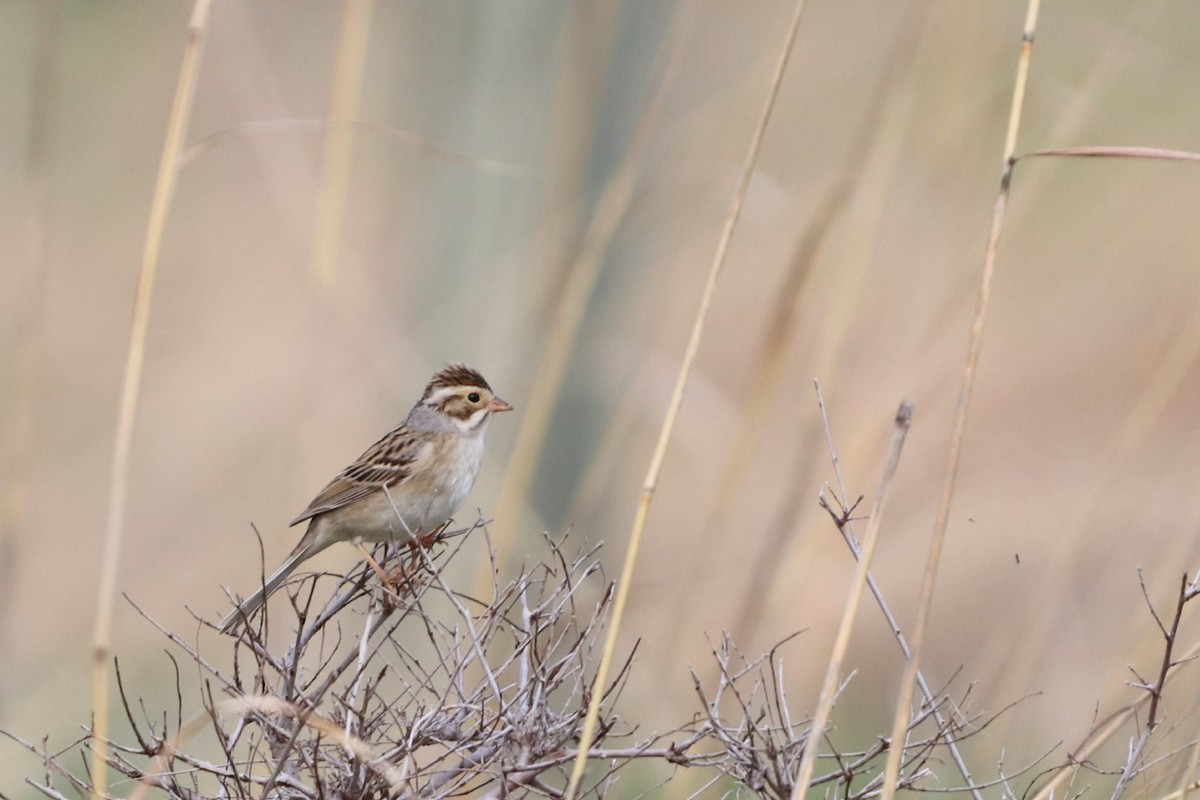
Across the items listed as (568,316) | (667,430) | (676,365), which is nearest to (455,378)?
(676,365)

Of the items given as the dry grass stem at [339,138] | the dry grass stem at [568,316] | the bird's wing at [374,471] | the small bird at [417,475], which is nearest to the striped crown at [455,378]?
the small bird at [417,475]

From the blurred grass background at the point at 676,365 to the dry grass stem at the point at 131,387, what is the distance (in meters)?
0.11

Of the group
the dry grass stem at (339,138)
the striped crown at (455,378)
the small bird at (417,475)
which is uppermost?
the dry grass stem at (339,138)

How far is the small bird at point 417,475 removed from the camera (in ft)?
10.9

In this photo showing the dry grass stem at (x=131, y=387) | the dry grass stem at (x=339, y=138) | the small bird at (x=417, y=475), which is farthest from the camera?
the small bird at (x=417, y=475)

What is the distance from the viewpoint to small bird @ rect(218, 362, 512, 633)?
3320mm

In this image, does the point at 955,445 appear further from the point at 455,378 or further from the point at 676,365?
the point at 455,378

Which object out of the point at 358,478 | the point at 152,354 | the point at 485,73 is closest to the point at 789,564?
the point at 358,478

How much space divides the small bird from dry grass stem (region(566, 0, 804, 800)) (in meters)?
1.60

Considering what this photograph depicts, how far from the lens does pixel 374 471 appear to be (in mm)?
3463

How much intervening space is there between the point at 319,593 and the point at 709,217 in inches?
94.3

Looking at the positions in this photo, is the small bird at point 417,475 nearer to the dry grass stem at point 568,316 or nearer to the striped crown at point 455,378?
the striped crown at point 455,378

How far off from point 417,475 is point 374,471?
106 millimetres

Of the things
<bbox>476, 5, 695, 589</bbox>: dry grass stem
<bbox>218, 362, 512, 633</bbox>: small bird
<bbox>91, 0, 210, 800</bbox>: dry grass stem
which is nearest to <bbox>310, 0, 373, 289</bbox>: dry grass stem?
<bbox>476, 5, 695, 589</bbox>: dry grass stem
